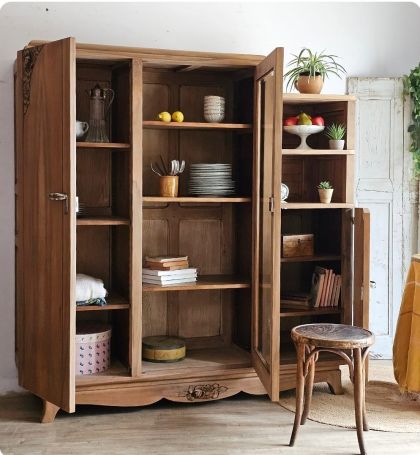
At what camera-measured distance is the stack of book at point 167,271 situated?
4.52 m

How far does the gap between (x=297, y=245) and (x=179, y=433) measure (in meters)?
1.44

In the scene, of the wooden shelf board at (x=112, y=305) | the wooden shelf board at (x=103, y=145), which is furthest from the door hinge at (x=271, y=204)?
the wooden shelf board at (x=112, y=305)


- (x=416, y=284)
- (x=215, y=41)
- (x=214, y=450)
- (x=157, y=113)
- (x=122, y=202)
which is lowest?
(x=214, y=450)

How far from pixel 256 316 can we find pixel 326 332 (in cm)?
67

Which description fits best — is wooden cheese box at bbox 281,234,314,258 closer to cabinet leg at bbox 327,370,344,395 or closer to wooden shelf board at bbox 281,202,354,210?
wooden shelf board at bbox 281,202,354,210

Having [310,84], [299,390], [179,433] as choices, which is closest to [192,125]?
[310,84]

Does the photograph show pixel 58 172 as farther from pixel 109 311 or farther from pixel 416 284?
pixel 416 284

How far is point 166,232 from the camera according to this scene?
4902mm

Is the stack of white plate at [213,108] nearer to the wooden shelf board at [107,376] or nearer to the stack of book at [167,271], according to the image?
the stack of book at [167,271]

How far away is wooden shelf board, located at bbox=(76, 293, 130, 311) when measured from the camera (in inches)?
168

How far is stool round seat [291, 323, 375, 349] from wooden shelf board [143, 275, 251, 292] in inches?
25.8

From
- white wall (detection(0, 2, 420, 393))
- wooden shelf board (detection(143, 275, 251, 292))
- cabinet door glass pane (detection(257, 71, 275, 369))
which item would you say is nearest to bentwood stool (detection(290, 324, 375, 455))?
cabinet door glass pane (detection(257, 71, 275, 369))

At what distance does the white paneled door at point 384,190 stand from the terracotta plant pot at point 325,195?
91 centimetres

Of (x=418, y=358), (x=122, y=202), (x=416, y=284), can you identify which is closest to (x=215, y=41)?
(x=122, y=202)
